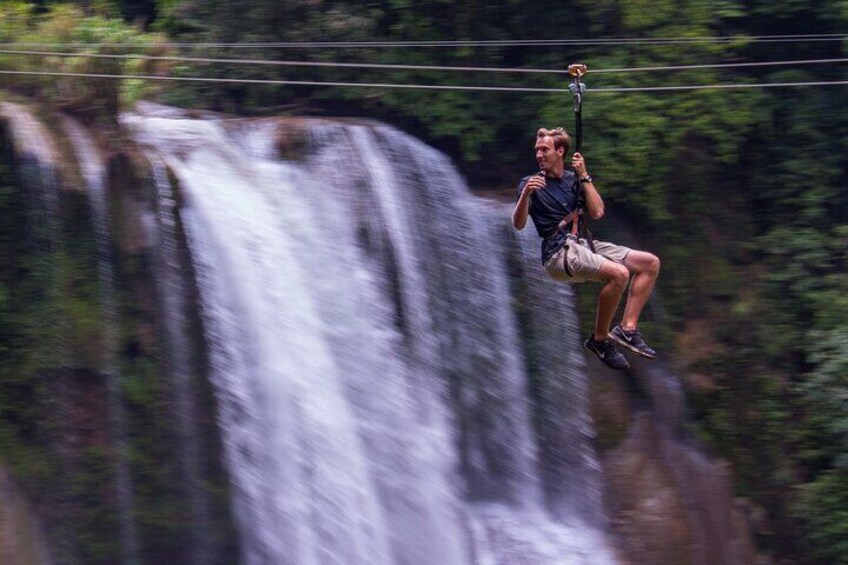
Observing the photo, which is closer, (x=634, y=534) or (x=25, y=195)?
(x=25, y=195)

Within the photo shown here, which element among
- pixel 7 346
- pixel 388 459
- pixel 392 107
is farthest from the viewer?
pixel 392 107

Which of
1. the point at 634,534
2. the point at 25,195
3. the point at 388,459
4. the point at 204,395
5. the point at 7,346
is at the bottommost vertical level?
the point at 634,534

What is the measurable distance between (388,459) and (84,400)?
2.65 m

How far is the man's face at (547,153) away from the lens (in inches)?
280

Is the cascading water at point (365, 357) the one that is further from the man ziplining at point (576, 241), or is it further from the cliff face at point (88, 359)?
the man ziplining at point (576, 241)

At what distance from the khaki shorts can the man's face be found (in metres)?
0.49

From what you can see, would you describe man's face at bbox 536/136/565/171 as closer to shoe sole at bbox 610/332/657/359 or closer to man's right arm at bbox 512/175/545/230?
man's right arm at bbox 512/175/545/230

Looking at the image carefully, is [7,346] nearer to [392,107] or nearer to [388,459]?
[388,459]

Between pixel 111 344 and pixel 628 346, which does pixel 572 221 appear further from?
pixel 111 344

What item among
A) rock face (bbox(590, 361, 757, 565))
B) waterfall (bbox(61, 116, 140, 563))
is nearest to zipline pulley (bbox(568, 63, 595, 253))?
rock face (bbox(590, 361, 757, 565))

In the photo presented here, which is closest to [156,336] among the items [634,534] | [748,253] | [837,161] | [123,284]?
[123,284]

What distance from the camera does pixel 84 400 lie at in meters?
9.19

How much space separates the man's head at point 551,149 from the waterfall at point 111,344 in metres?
3.96

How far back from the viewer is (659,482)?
10.3 m
